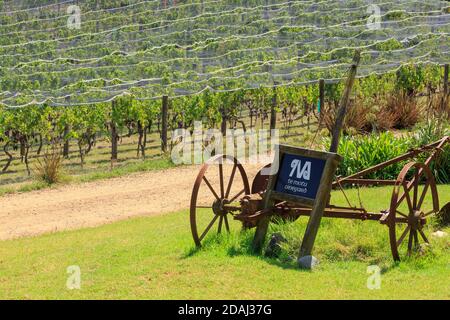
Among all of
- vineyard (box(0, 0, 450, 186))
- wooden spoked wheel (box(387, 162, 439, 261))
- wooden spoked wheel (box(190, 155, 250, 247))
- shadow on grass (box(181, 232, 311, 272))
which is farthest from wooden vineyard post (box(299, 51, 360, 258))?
vineyard (box(0, 0, 450, 186))

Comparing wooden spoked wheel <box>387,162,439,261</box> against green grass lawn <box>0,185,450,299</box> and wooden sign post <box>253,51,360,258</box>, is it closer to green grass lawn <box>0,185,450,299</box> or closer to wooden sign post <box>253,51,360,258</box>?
green grass lawn <box>0,185,450,299</box>

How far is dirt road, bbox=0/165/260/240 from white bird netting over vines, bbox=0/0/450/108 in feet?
17.0

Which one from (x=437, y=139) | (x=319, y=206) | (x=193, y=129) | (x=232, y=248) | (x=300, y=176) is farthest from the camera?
(x=193, y=129)

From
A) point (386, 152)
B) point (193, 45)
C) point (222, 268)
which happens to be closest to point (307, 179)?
point (222, 268)

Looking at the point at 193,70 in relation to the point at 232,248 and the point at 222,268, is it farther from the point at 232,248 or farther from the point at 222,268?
the point at 222,268

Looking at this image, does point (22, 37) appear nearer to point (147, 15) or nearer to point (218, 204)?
point (147, 15)

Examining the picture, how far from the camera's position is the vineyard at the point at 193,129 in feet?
27.0

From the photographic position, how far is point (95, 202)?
547 inches

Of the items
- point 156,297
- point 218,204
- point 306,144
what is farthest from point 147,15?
point 156,297

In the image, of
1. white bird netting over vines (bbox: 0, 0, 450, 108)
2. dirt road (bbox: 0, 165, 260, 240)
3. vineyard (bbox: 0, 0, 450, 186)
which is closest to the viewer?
dirt road (bbox: 0, 165, 260, 240)

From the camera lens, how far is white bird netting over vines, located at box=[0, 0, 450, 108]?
77.5 ft

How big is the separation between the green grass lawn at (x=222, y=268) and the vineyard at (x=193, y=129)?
31mm

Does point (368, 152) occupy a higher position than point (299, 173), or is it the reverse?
point (299, 173)

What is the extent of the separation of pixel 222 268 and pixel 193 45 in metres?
20.1
